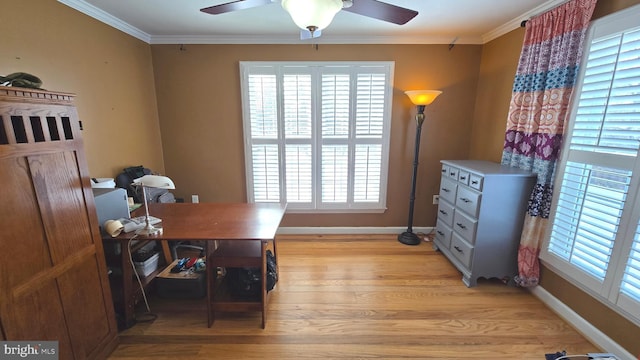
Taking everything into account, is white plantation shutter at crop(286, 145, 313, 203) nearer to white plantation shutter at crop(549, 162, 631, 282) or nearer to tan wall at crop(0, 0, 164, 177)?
tan wall at crop(0, 0, 164, 177)

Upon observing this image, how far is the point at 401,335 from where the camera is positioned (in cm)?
181

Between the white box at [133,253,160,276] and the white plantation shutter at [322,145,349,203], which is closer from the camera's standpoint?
the white box at [133,253,160,276]

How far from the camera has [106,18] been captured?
233cm

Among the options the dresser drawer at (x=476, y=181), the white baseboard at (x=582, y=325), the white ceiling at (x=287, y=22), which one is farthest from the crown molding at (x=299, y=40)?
the white baseboard at (x=582, y=325)

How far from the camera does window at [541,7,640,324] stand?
1524 mm

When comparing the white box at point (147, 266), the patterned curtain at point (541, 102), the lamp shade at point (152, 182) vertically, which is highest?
the patterned curtain at point (541, 102)

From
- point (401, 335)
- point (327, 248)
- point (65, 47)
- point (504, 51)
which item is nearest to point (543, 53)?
point (504, 51)

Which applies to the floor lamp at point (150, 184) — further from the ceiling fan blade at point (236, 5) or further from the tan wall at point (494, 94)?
the tan wall at point (494, 94)

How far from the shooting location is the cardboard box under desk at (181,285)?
6.88 ft

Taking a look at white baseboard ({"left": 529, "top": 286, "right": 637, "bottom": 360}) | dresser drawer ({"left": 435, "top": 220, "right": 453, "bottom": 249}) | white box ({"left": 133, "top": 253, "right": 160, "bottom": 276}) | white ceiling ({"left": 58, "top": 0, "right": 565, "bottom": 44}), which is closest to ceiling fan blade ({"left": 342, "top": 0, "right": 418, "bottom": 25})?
white ceiling ({"left": 58, "top": 0, "right": 565, "bottom": 44})

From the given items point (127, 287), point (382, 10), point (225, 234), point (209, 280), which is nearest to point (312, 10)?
point (382, 10)

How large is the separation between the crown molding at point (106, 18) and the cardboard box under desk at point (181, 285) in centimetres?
225

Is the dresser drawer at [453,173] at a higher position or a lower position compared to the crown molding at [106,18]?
lower
